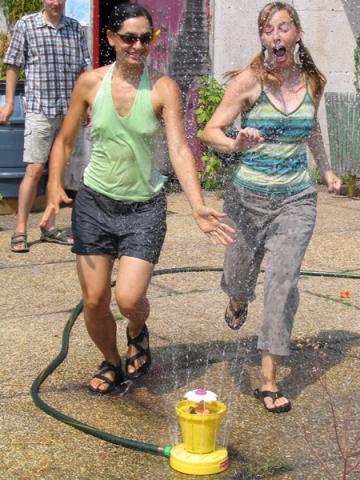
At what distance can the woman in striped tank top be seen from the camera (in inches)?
174

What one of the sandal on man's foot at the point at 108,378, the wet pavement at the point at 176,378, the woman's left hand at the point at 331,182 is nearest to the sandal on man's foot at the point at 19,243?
the wet pavement at the point at 176,378

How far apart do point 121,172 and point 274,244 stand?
740 millimetres

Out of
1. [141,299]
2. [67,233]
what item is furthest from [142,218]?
[67,233]

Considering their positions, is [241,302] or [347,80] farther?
[347,80]

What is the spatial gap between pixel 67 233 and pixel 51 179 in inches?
131

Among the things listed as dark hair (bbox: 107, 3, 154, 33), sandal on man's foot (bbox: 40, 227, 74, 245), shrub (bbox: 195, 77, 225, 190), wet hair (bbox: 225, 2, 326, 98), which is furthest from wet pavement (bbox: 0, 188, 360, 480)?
shrub (bbox: 195, 77, 225, 190)

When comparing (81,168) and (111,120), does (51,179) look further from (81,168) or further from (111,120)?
(81,168)

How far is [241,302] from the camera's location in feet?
16.3

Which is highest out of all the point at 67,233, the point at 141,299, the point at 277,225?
the point at 277,225

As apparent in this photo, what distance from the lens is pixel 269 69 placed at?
450 cm

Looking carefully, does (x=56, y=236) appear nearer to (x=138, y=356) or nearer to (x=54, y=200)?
(x=138, y=356)

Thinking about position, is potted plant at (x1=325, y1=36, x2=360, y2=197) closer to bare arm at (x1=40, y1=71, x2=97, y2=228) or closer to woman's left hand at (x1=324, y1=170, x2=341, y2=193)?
woman's left hand at (x1=324, y1=170, x2=341, y2=193)

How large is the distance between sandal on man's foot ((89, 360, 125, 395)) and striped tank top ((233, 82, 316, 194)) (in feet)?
3.35

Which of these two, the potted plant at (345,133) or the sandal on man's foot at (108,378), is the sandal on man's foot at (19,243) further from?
the potted plant at (345,133)
